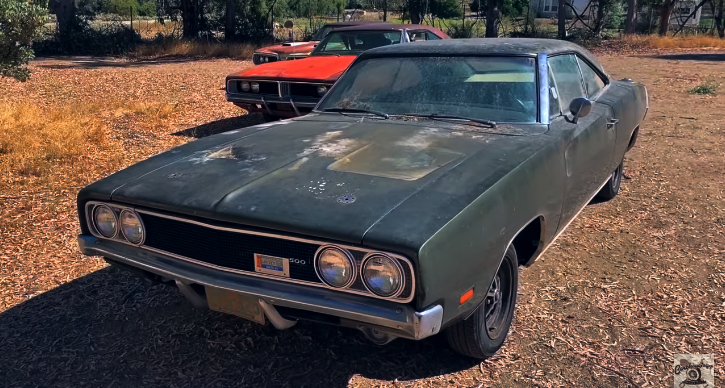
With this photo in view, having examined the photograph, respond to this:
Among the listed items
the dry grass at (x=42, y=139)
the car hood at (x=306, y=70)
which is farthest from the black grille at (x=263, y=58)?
the dry grass at (x=42, y=139)

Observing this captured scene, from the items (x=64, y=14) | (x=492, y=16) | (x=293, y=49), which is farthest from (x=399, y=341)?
(x=492, y=16)

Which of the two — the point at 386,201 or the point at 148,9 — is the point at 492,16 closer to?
the point at 386,201

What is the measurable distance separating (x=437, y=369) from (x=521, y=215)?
32.4 inches

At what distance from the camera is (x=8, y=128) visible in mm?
7273

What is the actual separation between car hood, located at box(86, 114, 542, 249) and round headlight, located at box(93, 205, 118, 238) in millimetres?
83

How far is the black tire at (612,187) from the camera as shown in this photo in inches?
208

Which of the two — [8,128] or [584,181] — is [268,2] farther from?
[584,181]

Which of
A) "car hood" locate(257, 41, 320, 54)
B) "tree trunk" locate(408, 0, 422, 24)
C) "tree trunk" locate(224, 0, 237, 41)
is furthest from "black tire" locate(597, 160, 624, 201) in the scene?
"tree trunk" locate(408, 0, 422, 24)

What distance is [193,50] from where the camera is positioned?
2114cm

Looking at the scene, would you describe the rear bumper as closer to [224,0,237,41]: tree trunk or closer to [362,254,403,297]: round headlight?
[362,254,403,297]: round headlight

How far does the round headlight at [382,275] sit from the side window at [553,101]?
176cm

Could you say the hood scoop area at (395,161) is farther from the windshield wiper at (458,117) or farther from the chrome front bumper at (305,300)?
the chrome front bumper at (305,300)

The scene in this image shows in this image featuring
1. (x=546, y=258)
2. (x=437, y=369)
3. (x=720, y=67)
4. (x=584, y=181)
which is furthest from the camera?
(x=720, y=67)

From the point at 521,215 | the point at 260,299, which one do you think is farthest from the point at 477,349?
the point at 260,299
